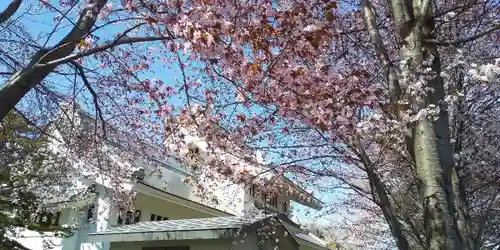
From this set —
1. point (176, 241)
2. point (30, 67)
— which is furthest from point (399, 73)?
point (176, 241)

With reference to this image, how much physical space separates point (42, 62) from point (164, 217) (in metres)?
9.76

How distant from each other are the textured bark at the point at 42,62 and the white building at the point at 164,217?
11.5 feet

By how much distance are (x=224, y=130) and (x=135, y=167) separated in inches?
233

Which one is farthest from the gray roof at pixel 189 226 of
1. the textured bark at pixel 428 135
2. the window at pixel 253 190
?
the textured bark at pixel 428 135

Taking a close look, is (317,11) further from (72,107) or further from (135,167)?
(135,167)

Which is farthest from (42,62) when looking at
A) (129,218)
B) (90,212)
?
(90,212)

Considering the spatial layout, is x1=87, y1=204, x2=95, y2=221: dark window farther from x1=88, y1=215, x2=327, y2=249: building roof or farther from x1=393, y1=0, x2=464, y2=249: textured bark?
x1=393, y1=0, x2=464, y2=249: textured bark

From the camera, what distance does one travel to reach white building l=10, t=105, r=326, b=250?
28.1ft

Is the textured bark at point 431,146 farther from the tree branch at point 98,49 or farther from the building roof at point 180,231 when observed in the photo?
the building roof at point 180,231

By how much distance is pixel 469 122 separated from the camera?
23.4ft

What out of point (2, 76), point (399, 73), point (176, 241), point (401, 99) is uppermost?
point (2, 76)

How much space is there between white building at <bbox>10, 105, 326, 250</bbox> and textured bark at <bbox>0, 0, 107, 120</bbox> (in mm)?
3493

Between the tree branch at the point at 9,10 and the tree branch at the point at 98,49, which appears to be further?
the tree branch at the point at 9,10

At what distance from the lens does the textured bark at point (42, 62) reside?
5.11 meters
